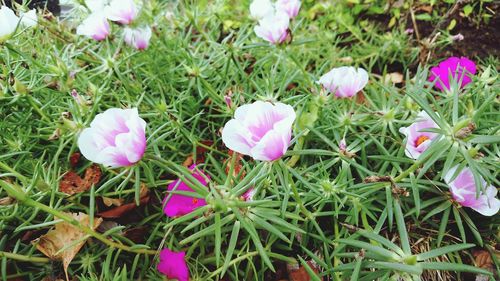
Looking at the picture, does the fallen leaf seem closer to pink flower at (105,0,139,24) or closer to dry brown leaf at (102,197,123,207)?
dry brown leaf at (102,197,123,207)

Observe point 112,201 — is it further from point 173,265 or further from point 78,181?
point 173,265

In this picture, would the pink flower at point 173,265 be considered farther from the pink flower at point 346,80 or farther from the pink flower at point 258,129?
the pink flower at point 346,80

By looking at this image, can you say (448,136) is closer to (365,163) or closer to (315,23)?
(365,163)

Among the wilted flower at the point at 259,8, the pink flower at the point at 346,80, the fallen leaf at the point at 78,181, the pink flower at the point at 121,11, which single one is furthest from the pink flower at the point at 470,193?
the pink flower at the point at 121,11

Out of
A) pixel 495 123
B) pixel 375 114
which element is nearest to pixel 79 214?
pixel 375 114

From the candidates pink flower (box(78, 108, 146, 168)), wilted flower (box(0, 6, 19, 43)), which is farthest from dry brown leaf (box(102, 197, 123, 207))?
wilted flower (box(0, 6, 19, 43))
